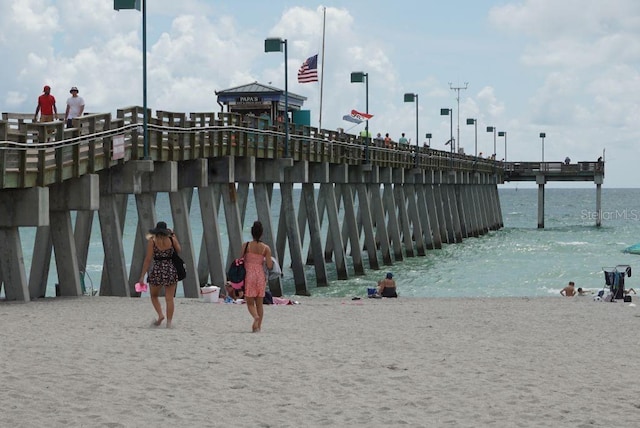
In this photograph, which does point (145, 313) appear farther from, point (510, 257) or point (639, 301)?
point (510, 257)

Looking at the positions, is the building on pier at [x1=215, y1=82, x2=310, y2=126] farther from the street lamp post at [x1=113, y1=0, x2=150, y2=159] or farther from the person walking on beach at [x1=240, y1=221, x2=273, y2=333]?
the person walking on beach at [x1=240, y1=221, x2=273, y2=333]

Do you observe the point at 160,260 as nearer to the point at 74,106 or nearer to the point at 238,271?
the point at 238,271

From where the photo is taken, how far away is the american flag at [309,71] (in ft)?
125

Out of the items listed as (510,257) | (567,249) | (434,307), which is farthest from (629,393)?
(567,249)

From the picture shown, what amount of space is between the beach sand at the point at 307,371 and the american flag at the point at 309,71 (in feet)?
72.1

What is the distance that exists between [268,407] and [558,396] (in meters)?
2.73

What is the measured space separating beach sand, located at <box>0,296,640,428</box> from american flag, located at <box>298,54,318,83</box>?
22.0 m

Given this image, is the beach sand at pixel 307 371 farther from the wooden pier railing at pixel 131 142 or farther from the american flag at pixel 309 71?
the american flag at pixel 309 71

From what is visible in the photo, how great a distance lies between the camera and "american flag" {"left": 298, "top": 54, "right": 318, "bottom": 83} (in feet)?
125

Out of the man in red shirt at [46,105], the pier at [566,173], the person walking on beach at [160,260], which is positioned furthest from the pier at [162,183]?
the pier at [566,173]

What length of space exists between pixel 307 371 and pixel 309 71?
91.8 ft

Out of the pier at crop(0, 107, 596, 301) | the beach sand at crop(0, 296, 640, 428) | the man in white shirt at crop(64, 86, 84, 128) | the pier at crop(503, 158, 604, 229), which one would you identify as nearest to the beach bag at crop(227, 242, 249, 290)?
the beach sand at crop(0, 296, 640, 428)

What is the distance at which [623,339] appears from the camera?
1510cm

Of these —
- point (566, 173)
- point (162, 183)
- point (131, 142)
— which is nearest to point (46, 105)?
point (131, 142)
